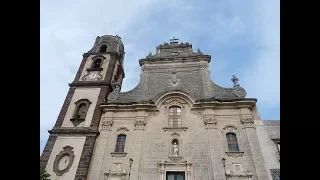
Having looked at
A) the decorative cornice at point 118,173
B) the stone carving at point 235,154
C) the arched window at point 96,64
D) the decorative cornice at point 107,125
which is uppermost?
the arched window at point 96,64

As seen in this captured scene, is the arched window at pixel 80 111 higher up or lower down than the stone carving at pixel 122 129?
higher up

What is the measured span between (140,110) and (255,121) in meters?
8.91

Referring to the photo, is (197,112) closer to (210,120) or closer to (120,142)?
(210,120)

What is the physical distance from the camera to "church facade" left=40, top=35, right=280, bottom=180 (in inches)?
581

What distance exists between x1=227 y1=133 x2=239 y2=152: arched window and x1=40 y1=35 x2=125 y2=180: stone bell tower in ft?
32.4

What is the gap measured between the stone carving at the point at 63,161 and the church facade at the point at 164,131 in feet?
0.22

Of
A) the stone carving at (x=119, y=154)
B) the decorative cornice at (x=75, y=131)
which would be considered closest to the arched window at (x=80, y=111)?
the decorative cornice at (x=75, y=131)

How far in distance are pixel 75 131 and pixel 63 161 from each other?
2305 mm

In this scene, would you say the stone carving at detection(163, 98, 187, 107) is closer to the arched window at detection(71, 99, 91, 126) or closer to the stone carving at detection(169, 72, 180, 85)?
the stone carving at detection(169, 72, 180, 85)

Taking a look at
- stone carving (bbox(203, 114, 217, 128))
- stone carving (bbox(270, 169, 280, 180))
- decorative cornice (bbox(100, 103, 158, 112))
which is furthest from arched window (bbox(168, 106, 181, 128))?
stone carving (bbox(270, 169, 280, 180))

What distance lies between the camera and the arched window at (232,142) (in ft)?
51.0

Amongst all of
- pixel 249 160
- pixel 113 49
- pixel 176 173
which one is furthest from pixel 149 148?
pixel 113 49

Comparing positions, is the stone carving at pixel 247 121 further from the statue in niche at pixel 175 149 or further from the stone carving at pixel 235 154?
the statue in niche at pixel 175 149
